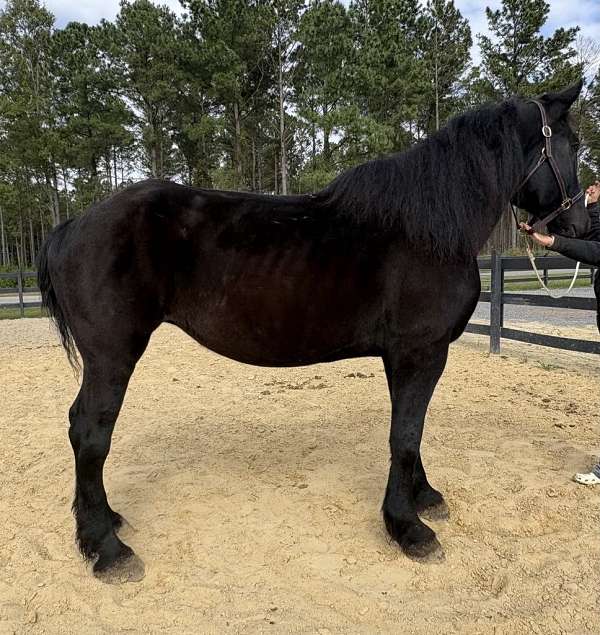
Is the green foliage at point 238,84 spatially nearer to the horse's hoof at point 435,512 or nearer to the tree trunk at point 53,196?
the tree trunk at point 53,196

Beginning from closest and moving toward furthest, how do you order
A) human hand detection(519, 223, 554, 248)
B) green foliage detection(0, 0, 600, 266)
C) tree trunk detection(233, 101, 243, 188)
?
1. human hand detection(519, 223, 554, 248)
2. green foliage detection(0, 0, 600, 266)
3. tree trunk detection(233, 101, 243, 188)

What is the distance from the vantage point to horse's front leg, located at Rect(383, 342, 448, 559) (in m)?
2.28

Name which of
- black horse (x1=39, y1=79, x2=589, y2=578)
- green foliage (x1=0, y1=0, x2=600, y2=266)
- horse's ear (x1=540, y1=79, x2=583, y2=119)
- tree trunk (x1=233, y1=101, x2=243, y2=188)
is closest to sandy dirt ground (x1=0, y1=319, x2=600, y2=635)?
black horse (x1=39, y1=79, x2=589, y2=578)

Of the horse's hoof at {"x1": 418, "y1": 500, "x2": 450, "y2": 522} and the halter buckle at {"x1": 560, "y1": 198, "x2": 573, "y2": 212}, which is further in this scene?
the horse's hoof at {"x1": 418, "y1": 500, "x2": 450, "y2": 522}

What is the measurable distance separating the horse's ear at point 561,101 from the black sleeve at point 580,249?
654 mm

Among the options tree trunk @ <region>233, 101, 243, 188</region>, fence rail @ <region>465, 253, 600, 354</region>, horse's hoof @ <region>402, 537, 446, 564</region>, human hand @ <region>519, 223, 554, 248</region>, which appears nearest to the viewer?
horse's hoof @ <region>402, 537, 446, 564</region>

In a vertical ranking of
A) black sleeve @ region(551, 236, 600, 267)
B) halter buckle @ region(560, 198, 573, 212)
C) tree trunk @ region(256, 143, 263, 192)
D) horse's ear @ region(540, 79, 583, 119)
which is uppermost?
tree trunk @ region(256, 143, 263, 192)

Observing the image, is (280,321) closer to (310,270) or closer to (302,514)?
(310,270)

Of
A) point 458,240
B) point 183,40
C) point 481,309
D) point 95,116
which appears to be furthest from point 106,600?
point 95,116

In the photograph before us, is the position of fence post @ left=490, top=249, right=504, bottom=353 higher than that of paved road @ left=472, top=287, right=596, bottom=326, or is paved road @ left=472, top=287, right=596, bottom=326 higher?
fence post @ left=490, top=249, right=504, bottom=353

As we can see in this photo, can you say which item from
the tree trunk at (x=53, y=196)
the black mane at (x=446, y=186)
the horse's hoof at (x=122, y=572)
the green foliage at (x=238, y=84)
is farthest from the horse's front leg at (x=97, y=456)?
the tree trunk at (x=53, y=196)

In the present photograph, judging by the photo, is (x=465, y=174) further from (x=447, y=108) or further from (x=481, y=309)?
(x=447, y=108)

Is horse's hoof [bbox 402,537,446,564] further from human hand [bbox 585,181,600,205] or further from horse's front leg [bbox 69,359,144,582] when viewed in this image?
human hand [bbox 585,181,600,205]

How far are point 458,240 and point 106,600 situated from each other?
2.26m
